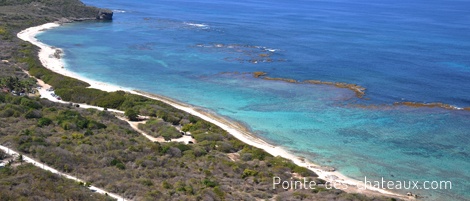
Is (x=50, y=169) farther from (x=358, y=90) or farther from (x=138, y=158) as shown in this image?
(x=358, y=90)

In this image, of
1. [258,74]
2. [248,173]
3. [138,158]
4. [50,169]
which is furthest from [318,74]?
[50,169]

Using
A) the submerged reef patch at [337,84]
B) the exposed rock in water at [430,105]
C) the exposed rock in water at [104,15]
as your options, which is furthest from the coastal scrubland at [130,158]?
the exposed rock in water at [104,15]

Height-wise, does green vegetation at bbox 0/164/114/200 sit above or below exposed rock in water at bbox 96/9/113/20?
above

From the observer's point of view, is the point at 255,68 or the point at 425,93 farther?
the point at 255,68

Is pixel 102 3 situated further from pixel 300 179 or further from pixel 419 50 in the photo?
pixel 300 179

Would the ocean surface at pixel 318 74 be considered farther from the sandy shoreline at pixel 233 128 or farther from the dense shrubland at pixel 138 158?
the dense shrubland at pixel 138 158

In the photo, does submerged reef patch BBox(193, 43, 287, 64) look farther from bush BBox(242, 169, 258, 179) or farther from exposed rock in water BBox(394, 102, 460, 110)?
bush BBox(242, 169, 258, 179)

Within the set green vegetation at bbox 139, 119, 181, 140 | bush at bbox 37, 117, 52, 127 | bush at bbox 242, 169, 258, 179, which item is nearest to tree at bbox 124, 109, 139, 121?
green vegetation at bbox 139, 119, 181, 140

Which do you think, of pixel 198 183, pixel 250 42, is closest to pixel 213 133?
pixel 198 183
